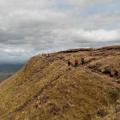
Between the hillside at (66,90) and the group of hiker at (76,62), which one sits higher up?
the group of hiker at (76,62)

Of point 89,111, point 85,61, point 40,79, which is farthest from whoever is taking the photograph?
point 85,61

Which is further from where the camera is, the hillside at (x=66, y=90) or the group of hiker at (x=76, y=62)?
the group of hiker at (x=76, y=62)

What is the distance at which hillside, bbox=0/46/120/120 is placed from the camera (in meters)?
23.8

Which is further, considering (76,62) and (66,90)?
(76,62)

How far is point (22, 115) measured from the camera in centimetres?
2456

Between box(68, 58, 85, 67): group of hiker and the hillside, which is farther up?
box(68, 58, 85, 67): group of hiker

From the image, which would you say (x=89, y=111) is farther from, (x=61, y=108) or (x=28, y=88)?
(x=28, y=88)

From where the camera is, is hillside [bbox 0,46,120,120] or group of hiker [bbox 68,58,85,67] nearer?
hillside [bbox 0,46,120,120]

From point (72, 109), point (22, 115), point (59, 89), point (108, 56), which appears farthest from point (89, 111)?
point (108, 56)

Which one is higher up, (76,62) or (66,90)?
(76,62)

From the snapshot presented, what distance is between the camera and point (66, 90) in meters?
26.1

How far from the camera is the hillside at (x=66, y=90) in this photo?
2383 centimetres

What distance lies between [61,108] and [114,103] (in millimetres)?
4101

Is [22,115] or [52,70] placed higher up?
[52,70]
